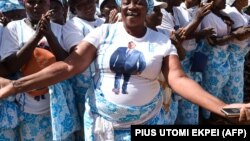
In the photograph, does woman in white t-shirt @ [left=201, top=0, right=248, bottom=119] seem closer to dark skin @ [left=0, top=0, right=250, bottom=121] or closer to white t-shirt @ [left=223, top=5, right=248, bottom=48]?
white t-shirt @ [left=223, top=5, right=248, bottom=48]

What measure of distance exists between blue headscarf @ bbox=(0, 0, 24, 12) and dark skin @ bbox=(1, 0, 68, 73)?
270mm

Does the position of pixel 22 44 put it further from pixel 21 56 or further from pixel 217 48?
pixel 217 48

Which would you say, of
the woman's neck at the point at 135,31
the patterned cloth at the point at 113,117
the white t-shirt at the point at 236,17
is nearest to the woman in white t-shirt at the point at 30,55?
the patterned cloth at the point at 113,117

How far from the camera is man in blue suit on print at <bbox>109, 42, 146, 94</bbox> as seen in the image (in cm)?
277

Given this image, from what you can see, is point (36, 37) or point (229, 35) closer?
point (36, 37)

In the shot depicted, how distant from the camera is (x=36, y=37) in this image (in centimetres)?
313

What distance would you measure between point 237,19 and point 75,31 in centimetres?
213

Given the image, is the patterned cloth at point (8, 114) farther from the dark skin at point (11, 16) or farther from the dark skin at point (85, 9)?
the dark skin at point (85, 9)

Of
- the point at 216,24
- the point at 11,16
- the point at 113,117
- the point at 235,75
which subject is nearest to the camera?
the point at 113,117

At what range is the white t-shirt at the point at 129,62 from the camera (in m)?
2.78

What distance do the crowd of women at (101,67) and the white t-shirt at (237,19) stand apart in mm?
117

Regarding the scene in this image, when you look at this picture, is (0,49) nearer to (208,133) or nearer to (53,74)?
(53,74)

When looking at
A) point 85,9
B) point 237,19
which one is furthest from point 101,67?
point 237,19

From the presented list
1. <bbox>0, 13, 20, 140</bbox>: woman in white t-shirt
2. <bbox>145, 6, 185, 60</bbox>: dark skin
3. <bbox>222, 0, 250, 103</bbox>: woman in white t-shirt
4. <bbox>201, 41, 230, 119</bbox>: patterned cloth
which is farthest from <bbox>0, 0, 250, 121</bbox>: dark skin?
<bbox>222, 0, 250, 103</bbox>: woman in white t-shirt
